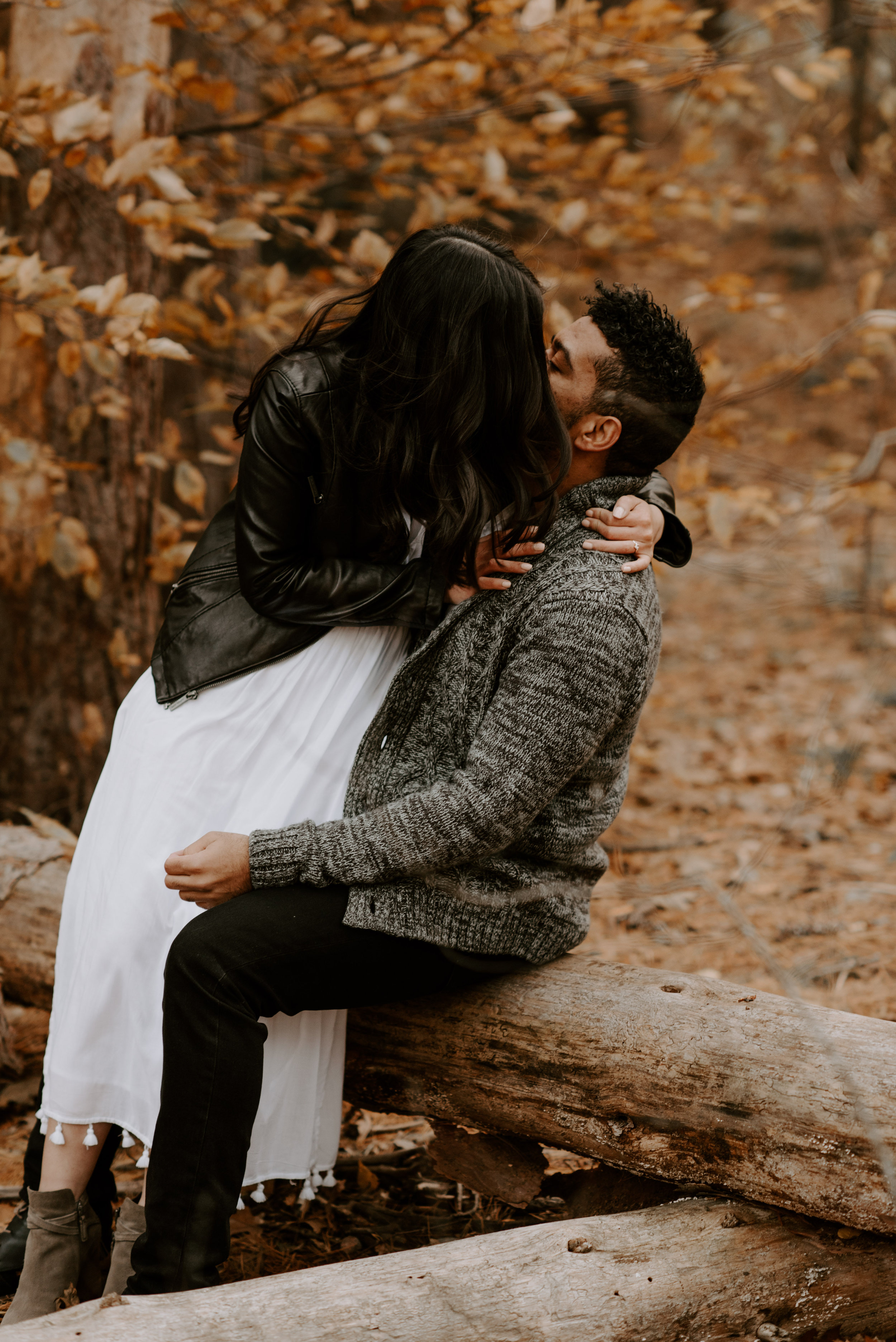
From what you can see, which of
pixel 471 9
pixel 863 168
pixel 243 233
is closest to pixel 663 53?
pixel 471 9

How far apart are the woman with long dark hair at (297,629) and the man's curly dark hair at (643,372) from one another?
0.46 feet

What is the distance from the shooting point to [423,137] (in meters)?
5.97

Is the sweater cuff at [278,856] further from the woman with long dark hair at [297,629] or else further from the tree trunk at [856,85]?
the tree trunk at [856,85]

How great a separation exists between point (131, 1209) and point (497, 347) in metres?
1.69

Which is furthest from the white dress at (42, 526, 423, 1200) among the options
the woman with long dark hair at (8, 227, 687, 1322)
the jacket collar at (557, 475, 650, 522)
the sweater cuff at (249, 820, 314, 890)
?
the jacket collar at (557, 475, 650, 522)

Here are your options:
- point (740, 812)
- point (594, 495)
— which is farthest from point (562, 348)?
point (740, 812)

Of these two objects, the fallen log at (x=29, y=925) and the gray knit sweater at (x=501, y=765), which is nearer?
the gray knit sweater at (x=501, y=765)

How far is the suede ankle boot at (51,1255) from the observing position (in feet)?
6.62

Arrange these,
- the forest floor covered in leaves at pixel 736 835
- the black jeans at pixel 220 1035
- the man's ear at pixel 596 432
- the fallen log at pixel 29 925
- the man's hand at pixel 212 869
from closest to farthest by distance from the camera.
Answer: the black jeans at pixel 220 1035, the man's hand at pixel 212 869, the man's ear at pixel 596 432, the forest floor covered in leaves at pixel 736 835, the fallen log at pixel 29 925

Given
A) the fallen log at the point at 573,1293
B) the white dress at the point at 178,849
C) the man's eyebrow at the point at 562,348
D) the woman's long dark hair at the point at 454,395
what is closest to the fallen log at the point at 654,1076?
the fallen log at the point at 573,1293

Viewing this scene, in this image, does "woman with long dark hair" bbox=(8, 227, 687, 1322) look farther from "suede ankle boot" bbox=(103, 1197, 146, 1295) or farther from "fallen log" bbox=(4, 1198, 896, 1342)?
"fallen log" bbox=(4, 1198, 896, 1342)

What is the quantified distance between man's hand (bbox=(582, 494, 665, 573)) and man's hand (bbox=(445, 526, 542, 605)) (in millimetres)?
24

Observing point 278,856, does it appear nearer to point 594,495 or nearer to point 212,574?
point 212,574

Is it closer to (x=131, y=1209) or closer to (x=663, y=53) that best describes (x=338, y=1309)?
(x=131, y=1209)
